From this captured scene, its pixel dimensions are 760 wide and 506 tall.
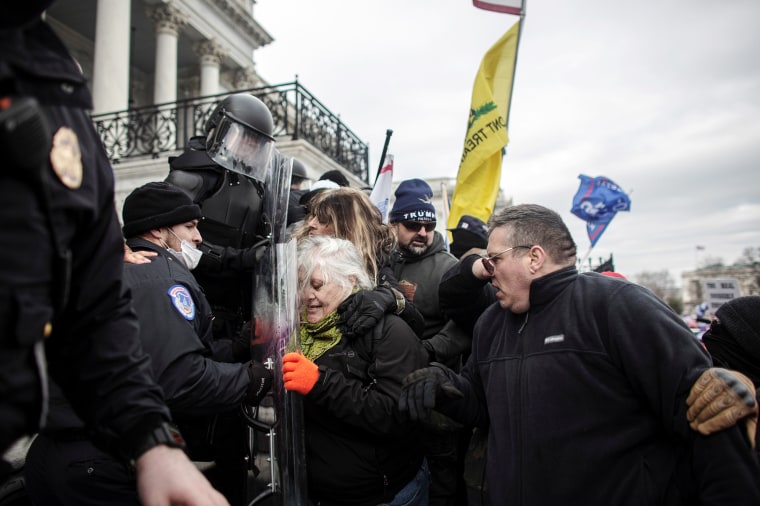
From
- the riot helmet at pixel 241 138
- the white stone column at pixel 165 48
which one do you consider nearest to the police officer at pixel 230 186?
the riot helmet at pixel 241 138

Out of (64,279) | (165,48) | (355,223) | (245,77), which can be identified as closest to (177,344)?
(64,279)

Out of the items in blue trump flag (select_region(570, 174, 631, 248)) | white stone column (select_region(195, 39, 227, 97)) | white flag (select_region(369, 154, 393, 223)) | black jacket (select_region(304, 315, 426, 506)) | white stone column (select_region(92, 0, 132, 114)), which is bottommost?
black jacket (select_region(304, 315, 426, 506))

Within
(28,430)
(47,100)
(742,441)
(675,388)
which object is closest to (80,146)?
(47,100)

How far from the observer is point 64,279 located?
92 centimetres

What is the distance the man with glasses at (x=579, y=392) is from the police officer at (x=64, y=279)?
1109mm

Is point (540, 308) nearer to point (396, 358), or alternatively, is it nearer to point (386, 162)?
point (396, 358)

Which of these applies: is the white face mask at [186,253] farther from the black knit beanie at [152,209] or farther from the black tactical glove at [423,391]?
the black tactical glove at [423,391]

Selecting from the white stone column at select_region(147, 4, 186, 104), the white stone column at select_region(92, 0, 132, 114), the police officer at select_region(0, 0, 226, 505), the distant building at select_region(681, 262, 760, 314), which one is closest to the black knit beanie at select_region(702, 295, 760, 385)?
the police officer at select_region(0, 0, 226, 505)

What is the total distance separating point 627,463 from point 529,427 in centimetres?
35

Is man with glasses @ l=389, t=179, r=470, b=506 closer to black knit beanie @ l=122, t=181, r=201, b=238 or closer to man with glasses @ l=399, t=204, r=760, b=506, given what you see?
man with glasses @ l=399, t=204, r=760, b=506

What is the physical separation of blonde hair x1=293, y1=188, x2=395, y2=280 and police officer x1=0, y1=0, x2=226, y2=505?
154 centimetres

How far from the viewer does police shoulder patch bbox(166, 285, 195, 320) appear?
189 cm

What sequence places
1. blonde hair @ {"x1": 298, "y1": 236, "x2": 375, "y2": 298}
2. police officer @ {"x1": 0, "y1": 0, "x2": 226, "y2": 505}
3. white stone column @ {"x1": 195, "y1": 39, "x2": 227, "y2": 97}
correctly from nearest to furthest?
1. police officer @ {"x1": 0, "y1": 0, "x2": 226, "y2": 505}
2. blonde hair @ {"x1": 298, "y1": 236, "x2": 375, "y2": 298}
3. white stone column @ {"x1": 195, "y1": 39, "x2": 227, "y2": 97}

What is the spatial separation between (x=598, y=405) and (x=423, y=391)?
668 mm
